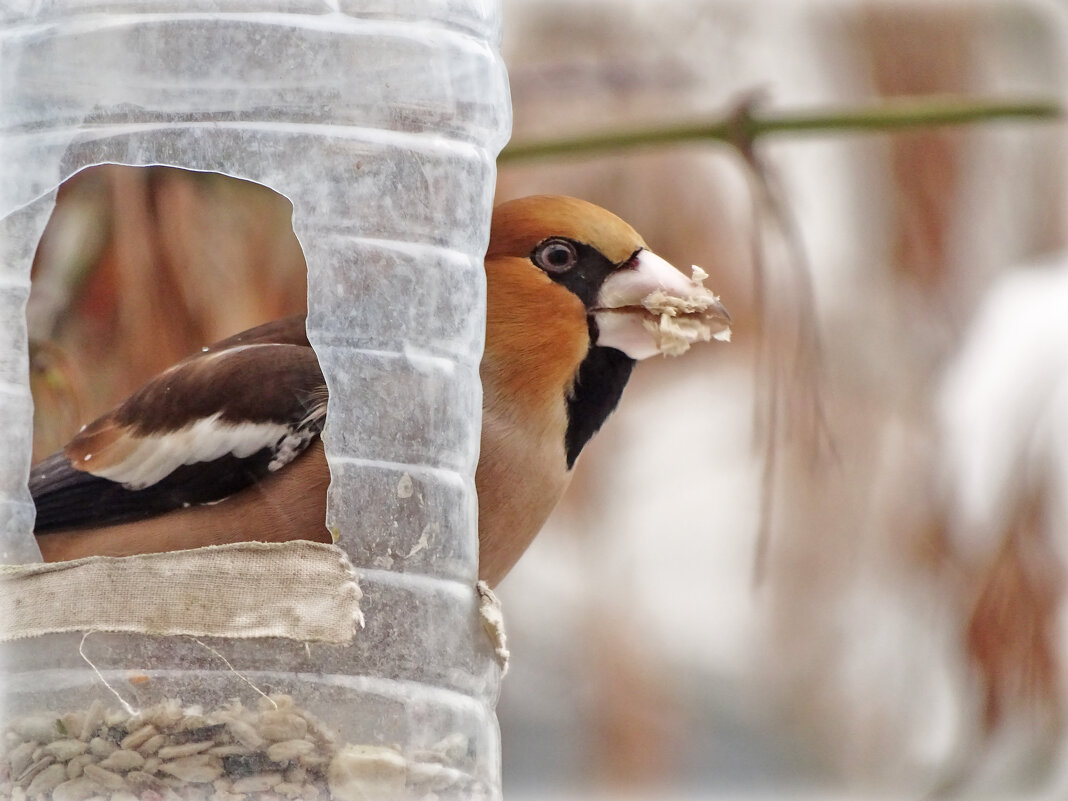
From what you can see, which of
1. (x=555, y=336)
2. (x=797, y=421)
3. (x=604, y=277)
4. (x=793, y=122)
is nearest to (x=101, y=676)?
(x=555, y=336)

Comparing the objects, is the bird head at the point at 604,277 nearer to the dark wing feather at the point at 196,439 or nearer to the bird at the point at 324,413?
the bird at the point at 324,413

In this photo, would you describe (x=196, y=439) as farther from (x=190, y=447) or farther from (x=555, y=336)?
(x=555, y=336)

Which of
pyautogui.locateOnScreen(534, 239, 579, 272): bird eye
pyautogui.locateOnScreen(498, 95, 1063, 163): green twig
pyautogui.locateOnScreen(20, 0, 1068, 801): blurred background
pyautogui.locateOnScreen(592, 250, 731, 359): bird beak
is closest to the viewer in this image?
pyautogui.locateOnScreen(592, 250, 731, 359): bird beak

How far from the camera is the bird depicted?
2129mm

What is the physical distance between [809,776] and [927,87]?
7.44ft

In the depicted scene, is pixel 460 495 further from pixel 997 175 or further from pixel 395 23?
pixel 997 175

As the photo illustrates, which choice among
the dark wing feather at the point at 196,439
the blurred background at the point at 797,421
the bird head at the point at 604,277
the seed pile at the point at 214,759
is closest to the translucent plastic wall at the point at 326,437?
the seed pile at the point at 214,759

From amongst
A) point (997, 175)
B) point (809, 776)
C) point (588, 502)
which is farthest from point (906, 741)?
point (997, 175)

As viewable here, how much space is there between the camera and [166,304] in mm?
2686

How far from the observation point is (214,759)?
188cm

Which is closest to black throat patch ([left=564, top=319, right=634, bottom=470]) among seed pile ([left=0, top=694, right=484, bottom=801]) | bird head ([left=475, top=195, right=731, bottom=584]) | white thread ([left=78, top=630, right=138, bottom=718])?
bird head ([left=475, top=195, right=731, bottom=584])

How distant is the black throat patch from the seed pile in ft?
2.23

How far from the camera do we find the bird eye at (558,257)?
2426 millimetres

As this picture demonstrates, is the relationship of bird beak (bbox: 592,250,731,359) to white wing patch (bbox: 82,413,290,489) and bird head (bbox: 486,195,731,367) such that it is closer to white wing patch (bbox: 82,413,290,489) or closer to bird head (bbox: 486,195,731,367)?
bird head (bbox: 486,195,731,367)
